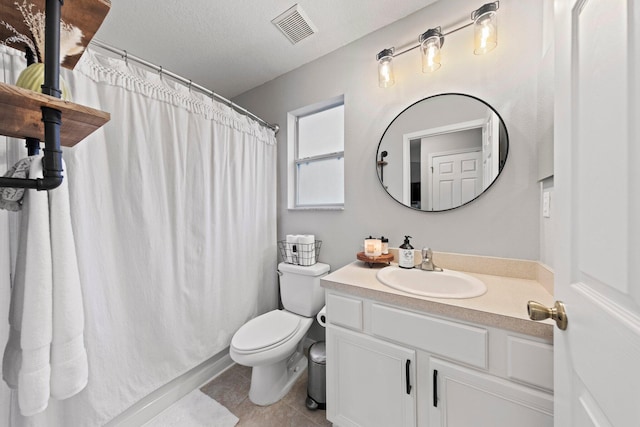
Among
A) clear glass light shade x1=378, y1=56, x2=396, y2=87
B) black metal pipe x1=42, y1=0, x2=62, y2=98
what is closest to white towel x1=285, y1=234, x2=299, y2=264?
clear glass light shade x1=378, y1=56, x2=396, y2=87

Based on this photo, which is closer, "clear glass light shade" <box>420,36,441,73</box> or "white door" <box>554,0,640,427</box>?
"white door" <box>554,0,640,427</box>

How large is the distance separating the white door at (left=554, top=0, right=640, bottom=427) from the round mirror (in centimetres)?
68

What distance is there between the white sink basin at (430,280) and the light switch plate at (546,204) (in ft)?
1.37

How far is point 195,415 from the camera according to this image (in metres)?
1.31

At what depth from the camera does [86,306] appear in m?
1.01

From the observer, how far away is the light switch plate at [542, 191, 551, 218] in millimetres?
971

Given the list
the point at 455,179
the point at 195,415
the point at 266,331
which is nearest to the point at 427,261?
the point at 455,179

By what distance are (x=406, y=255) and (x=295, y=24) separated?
1.62 metres

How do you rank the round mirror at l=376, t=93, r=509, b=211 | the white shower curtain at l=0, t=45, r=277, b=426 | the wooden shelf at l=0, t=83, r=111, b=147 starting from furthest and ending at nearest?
the round mirror at l=376, t=93, r=509, b=211 < the white shower curtain at l=0, t=45, r=277, b=426 < the wooden shelf at l=0, t=83, r=111, b=147

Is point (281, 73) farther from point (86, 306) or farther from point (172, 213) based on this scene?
point (86, 306)

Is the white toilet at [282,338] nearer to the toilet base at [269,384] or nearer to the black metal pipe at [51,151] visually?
the toilet base at [269,384]

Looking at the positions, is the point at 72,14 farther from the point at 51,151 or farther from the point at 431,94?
the point at 431,94

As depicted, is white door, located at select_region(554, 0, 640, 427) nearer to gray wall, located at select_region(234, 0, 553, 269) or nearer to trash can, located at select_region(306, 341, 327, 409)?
gray wall, located at select_region(234, 0, 553, 269)

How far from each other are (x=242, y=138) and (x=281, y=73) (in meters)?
0.72
